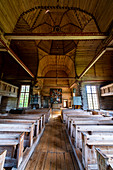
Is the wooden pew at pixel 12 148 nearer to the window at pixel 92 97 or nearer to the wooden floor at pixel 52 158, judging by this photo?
the wooden floor at pixel 52 158

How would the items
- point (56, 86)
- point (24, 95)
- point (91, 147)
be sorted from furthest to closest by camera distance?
point (56, 86) → point (24, 95) → point (91, 147)

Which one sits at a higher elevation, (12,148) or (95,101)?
(95,101)

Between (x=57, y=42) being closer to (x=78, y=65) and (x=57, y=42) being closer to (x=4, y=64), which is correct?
(x=78, y=65)

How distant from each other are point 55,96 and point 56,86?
1708mm

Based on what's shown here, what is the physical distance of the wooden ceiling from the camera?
3.46 m

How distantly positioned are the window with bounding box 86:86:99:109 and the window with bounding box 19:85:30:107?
292 inches

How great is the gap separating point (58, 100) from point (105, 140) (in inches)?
449

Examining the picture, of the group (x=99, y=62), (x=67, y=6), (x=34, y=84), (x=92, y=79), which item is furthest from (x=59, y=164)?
(x=99, y=62)

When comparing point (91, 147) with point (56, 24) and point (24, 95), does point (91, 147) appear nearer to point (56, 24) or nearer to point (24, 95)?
point (56, 24)

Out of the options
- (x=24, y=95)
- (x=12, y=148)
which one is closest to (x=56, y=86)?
(x=24, y=95)

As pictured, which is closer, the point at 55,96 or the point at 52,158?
the point at 52,158

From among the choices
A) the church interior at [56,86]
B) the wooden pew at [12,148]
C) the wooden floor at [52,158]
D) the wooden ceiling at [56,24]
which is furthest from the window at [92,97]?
the wooden pew at [12,148]

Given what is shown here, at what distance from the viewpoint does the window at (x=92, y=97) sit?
323 inches

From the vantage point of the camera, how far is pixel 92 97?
8477 millimetres
